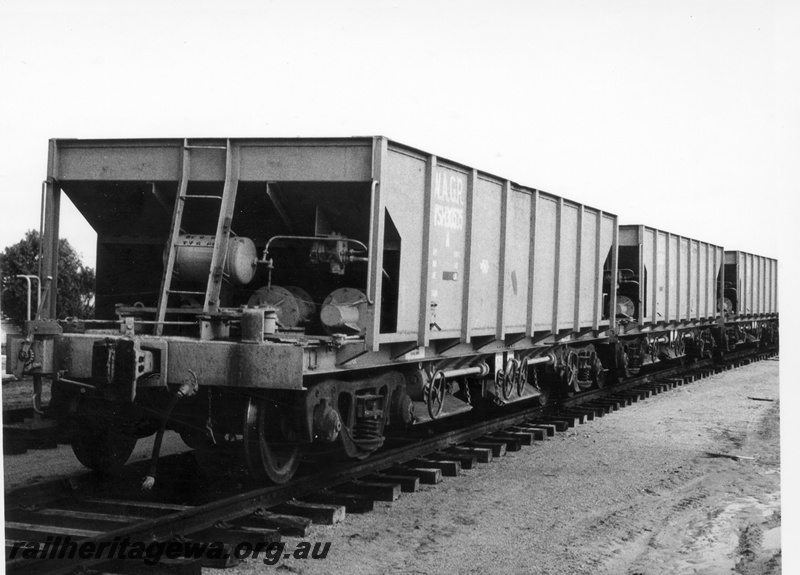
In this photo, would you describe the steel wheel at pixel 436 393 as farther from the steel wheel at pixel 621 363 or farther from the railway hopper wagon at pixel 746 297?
the railway hopper wagon at pixel 746 297

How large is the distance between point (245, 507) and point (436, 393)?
282cm

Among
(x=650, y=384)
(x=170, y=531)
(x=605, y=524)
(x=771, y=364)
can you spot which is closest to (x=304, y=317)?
(x=170, y=531)

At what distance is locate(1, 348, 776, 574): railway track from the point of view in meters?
5.10

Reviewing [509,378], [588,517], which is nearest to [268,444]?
[588,517]

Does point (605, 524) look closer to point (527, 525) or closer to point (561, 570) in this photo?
point (527, 525)

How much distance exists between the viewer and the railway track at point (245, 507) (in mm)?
5098

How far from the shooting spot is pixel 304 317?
7.14 metres

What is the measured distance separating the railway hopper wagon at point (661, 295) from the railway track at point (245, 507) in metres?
5.80

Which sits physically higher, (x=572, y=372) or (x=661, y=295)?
(x=661, y=295)

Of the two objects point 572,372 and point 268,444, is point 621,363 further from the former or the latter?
point 268,444

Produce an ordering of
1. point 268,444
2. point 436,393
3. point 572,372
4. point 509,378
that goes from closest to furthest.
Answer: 1. point 268,444
2. point 436,393
3. point 509,378
4. point 572,372

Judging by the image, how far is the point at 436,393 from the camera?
8.31 metres

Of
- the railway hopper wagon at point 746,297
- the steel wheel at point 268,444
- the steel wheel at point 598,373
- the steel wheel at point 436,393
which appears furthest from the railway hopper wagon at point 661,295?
the steel wheel at point 268,444

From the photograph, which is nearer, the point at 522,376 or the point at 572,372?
the point at 522,376
